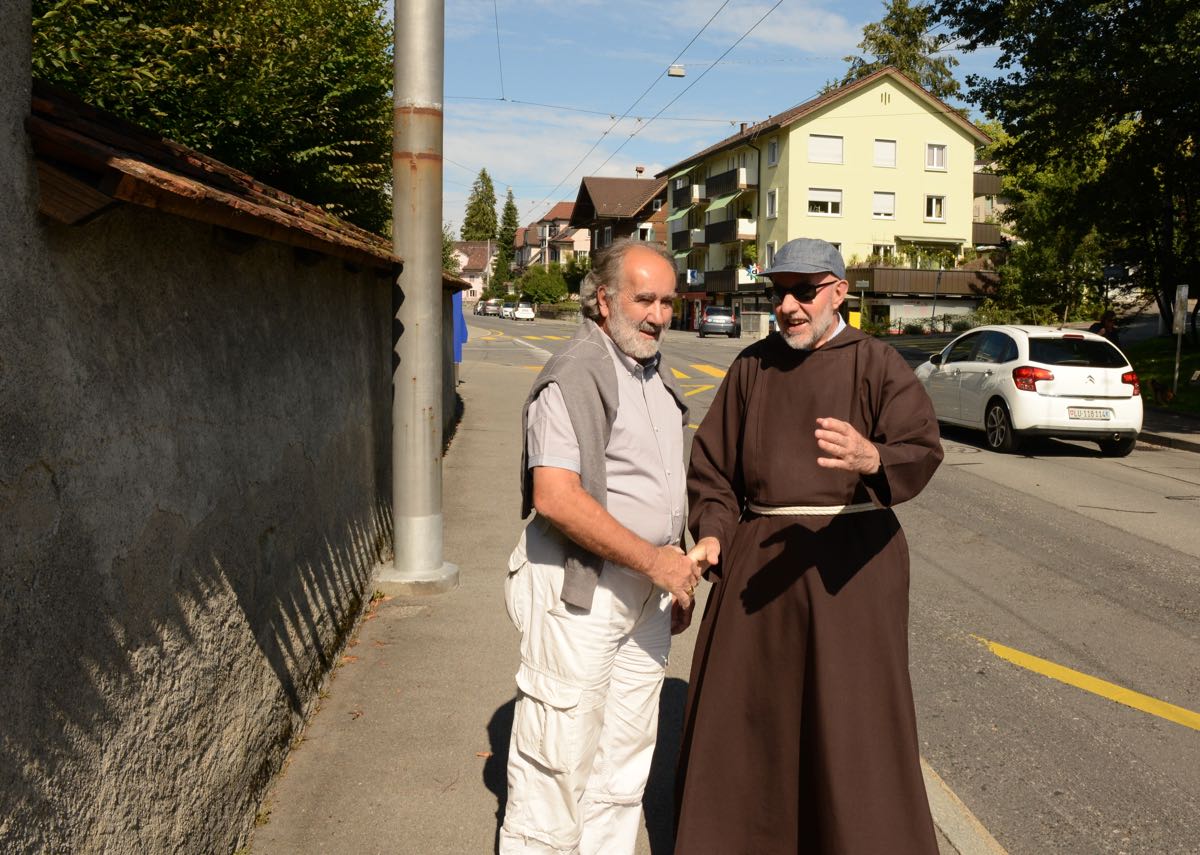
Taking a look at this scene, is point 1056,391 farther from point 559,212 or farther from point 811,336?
point 559,212

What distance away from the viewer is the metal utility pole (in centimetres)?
640

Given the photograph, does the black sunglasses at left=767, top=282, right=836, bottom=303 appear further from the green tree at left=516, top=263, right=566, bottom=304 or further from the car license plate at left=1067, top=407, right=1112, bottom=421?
the green tree at left=516, top=263, right=566, bottom=304

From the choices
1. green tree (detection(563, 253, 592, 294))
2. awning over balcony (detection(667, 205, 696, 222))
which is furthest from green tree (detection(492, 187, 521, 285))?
awning over balcony (detection(667, 205, 696, 222))

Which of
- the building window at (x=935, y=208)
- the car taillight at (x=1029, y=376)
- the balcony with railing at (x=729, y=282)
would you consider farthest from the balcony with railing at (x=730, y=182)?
the car taillight at (x=1029, y=376)

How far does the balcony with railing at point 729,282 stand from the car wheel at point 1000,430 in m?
45.6

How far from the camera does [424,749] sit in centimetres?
446

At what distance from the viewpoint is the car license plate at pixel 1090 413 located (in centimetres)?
1372

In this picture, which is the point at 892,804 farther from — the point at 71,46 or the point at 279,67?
the point at 279,67

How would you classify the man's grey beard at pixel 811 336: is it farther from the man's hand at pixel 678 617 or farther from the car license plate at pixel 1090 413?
the car license plate at pixel 1090 413

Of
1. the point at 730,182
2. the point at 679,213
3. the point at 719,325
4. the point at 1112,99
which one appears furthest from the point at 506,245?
the point at 1112,99

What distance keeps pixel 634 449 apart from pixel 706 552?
0.43 m

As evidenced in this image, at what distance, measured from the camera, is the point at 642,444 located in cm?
315

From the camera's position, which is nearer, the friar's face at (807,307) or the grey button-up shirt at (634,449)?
the grey button-up shirt at (634,449)

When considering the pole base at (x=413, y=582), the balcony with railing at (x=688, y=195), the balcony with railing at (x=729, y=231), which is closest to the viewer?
the pole base at (x=413, y=582)
